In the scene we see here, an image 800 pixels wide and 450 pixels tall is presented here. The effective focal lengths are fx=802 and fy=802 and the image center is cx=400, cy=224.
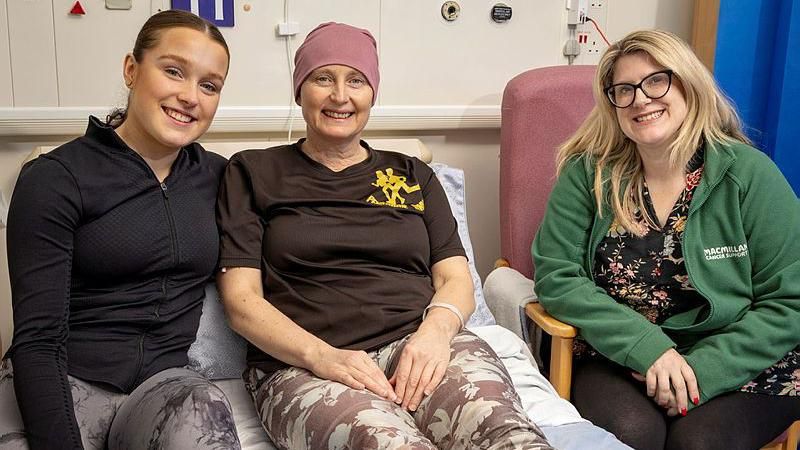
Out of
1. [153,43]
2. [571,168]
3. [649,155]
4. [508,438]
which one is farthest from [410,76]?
[508,438]

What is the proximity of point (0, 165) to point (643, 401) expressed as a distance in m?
1.83

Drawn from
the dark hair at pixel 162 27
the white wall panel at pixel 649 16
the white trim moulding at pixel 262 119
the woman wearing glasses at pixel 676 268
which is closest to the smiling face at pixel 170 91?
the dark hair at pixel 162 27

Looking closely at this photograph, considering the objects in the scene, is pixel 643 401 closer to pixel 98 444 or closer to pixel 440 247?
pixel 440 247

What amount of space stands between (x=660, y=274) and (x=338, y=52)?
35.9 inches

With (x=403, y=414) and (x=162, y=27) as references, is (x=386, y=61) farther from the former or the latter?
(x=403, y=414)

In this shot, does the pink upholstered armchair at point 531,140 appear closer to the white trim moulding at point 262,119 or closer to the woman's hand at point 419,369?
the white trim moulding at point 262,119

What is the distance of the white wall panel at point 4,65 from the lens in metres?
2.17

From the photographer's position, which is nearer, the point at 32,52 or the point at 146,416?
the point at 146,416

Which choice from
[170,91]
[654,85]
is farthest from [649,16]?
[170,91]

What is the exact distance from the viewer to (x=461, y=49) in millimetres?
2637

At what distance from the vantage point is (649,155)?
6.36 ft

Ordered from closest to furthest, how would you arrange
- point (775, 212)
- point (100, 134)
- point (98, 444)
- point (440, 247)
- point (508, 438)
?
1. point (508, 438)
2. point (98, 444)
3. point (100, 134)
4. point (775, 212)
5. point (440, 247)

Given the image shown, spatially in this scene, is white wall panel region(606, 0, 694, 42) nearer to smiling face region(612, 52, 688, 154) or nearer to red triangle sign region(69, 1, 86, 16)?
smiling face region(612, 52, 688, 154)

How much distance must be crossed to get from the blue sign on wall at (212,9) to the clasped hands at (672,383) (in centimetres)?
152
